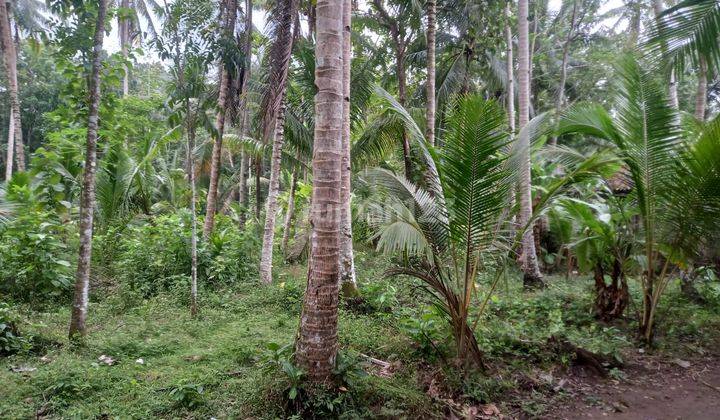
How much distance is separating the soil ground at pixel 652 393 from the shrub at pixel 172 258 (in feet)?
19.9

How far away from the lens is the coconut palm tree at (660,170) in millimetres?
4391

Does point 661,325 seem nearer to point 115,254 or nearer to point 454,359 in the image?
point 454,359

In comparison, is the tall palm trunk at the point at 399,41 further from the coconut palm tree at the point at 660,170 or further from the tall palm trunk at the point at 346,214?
the coconut palm tree at the point at 660,170

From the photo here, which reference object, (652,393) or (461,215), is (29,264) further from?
(652,393)

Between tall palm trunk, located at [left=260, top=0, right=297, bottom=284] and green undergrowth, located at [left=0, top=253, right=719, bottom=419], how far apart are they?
4.24 ft

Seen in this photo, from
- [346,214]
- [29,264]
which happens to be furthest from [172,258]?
[346,214]

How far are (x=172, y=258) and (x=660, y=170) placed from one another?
25.4ft

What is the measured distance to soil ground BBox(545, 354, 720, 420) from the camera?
11.8ft

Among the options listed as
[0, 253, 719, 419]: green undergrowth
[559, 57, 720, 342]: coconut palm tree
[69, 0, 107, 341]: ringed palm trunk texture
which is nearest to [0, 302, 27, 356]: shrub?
[0, 253, 719, 419]: green undergrowth

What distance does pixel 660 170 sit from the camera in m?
4.65

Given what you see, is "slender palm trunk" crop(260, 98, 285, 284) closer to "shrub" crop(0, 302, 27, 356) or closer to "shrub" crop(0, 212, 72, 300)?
"shrub" crop(0, 212, 72, 300)

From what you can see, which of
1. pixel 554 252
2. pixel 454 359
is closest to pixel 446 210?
pixel 454 359

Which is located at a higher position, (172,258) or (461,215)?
(461,215)

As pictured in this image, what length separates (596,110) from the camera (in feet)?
16.7
